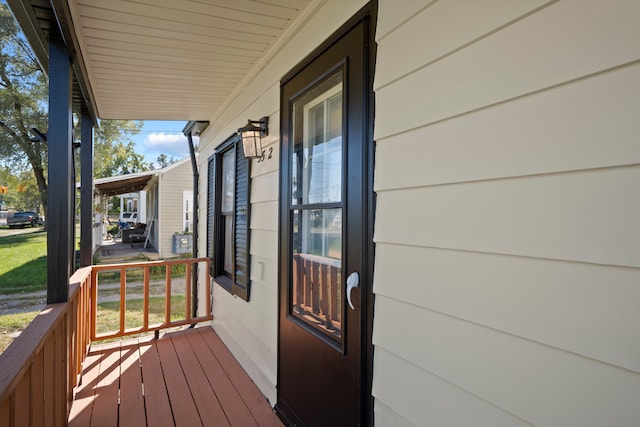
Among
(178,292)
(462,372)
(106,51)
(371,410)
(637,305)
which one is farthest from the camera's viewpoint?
(178,292)

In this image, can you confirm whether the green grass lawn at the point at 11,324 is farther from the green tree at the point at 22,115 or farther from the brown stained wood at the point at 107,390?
the green tree at the point at 22,115

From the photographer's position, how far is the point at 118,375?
2867 mm

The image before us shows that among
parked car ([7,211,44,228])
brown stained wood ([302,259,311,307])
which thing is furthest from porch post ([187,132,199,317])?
brown stained wood ([302,259,311,307])

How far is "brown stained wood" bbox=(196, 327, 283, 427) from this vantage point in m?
2.24

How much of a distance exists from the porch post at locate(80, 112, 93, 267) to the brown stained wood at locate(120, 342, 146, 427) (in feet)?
3.05

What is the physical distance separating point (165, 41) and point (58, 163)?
1003 millimetres

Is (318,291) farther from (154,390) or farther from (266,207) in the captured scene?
(154,390)

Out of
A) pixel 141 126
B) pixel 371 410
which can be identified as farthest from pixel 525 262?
pixel 141 126

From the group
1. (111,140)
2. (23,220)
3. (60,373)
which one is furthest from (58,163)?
(111,140)

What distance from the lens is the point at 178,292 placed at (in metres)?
7.21

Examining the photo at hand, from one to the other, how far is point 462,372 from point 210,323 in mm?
3649

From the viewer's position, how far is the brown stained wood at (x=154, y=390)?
225 cm

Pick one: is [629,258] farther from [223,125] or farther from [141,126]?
[141,126]

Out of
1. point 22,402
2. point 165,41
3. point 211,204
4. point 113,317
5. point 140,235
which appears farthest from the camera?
point 140,235
